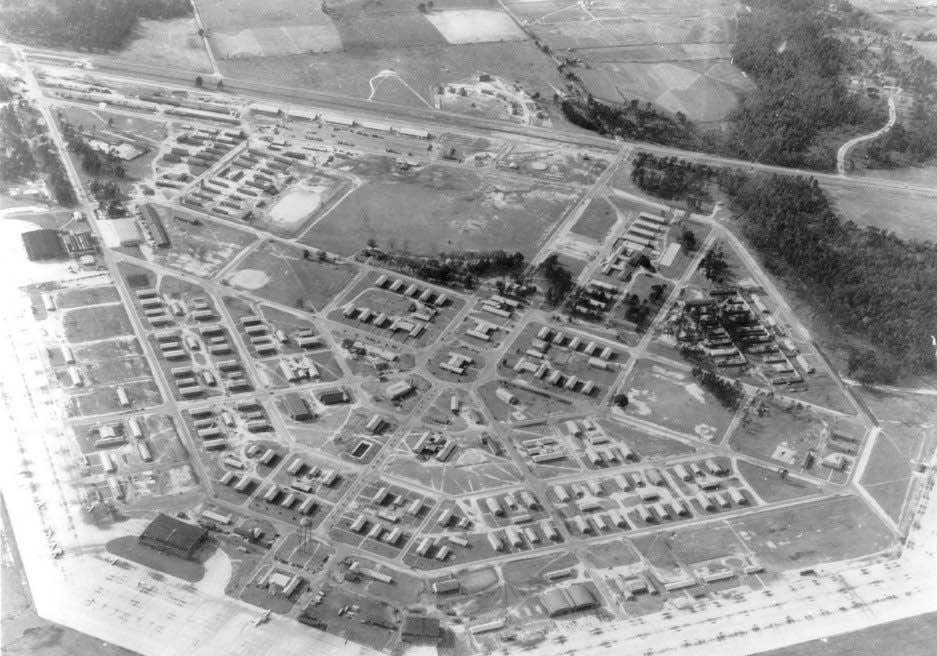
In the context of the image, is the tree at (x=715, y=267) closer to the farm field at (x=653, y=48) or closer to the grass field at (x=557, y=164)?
the grass field at (x=557, y=164)

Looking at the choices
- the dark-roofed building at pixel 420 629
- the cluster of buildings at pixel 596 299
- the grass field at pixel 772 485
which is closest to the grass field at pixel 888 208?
the cluster of buildings at pixel 596 299

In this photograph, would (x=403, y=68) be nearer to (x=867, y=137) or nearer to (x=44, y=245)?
(x=44, y=245)

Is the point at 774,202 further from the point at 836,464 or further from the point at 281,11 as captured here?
the point at 281,11

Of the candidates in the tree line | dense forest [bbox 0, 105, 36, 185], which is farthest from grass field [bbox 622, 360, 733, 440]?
dense forest [bbox 0, 105, 36, 185]

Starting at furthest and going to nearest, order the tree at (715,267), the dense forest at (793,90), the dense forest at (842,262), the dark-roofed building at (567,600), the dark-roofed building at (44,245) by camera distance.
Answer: the dense forest at (793,90), the tree at (715,267), the dark-roofed building at (44,245), the dense forest at (842,262), the dark-roofed building at (567,600)

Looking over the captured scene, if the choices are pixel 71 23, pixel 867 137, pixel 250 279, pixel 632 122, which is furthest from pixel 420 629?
pixel 71 23

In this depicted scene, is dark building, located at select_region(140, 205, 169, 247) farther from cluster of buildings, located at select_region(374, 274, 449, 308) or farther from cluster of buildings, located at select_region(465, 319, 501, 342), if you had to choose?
cluster of buildings, located at select_region(465, 319, 501, 342)
